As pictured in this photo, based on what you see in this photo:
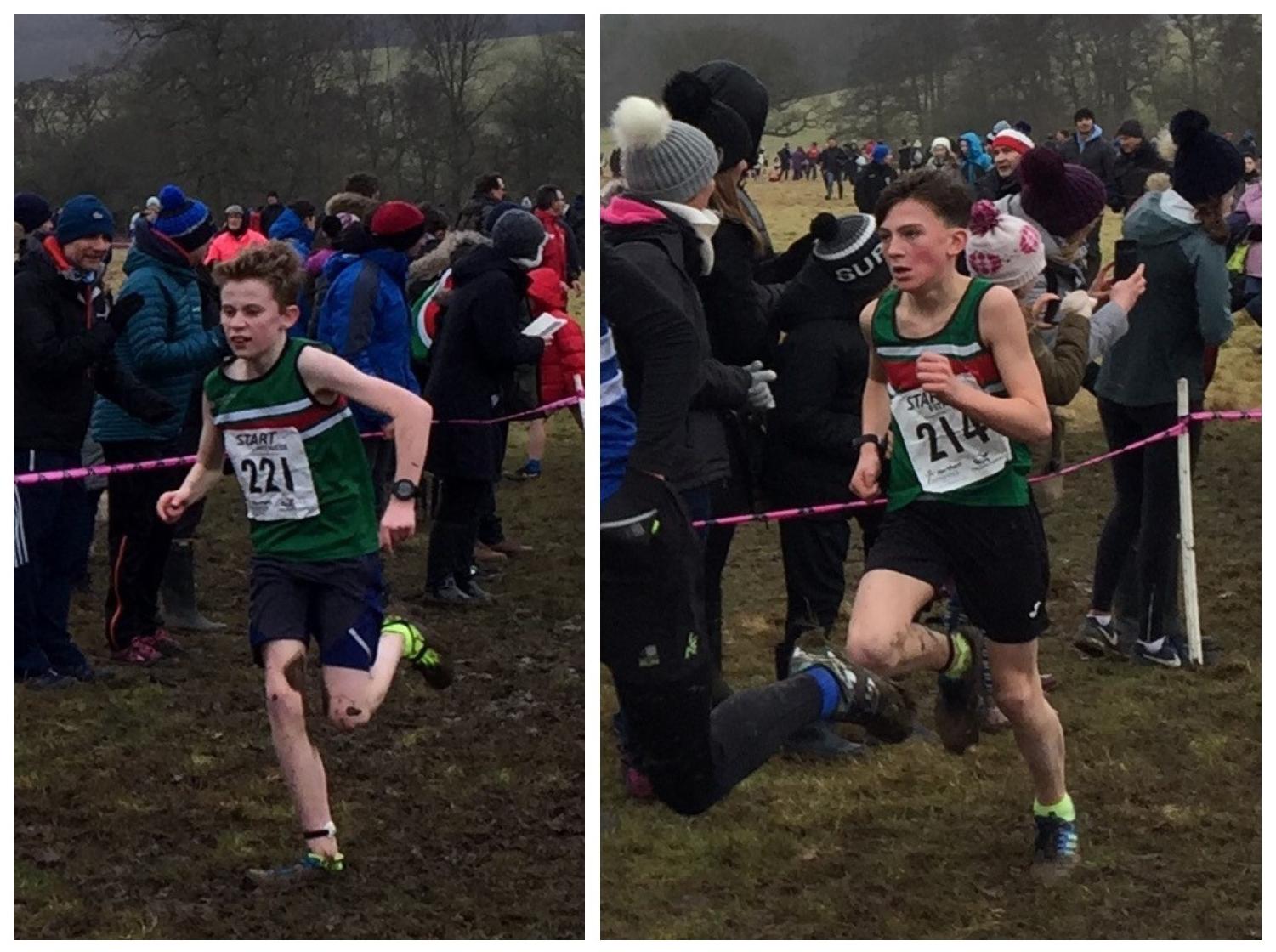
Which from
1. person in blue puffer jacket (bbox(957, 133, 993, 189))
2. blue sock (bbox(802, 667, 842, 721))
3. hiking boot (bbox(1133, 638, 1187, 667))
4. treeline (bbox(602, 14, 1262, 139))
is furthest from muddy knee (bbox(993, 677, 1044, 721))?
treeline (bbox(602, 14, 1262, 139))

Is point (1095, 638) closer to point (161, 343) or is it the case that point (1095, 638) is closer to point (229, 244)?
point (229, 244)

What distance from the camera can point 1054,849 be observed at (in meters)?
4.32

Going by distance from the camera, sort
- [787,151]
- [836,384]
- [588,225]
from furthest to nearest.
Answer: [836,384]
[787,151]
[588,225]

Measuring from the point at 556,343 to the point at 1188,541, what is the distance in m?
1.65

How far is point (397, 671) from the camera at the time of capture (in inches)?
197

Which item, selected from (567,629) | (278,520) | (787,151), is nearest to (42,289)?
(278,520)

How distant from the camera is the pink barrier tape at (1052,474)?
4676mm

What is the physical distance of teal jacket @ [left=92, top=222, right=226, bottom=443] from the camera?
5.39 m

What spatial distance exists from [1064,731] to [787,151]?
4.66 feet

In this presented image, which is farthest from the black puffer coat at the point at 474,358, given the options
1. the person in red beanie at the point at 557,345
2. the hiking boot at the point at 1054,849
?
the hiking boot at the point at 1054,849

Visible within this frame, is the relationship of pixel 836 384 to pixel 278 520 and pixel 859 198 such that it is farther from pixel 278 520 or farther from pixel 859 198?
pixel 278 520

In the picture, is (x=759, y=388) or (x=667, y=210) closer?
(x=667, y=210)

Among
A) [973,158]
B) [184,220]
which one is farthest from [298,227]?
[973,158]

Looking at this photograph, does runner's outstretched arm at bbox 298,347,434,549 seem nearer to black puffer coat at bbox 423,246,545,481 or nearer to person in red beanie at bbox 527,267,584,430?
person in red beanie at bbox 527,267,584,430
